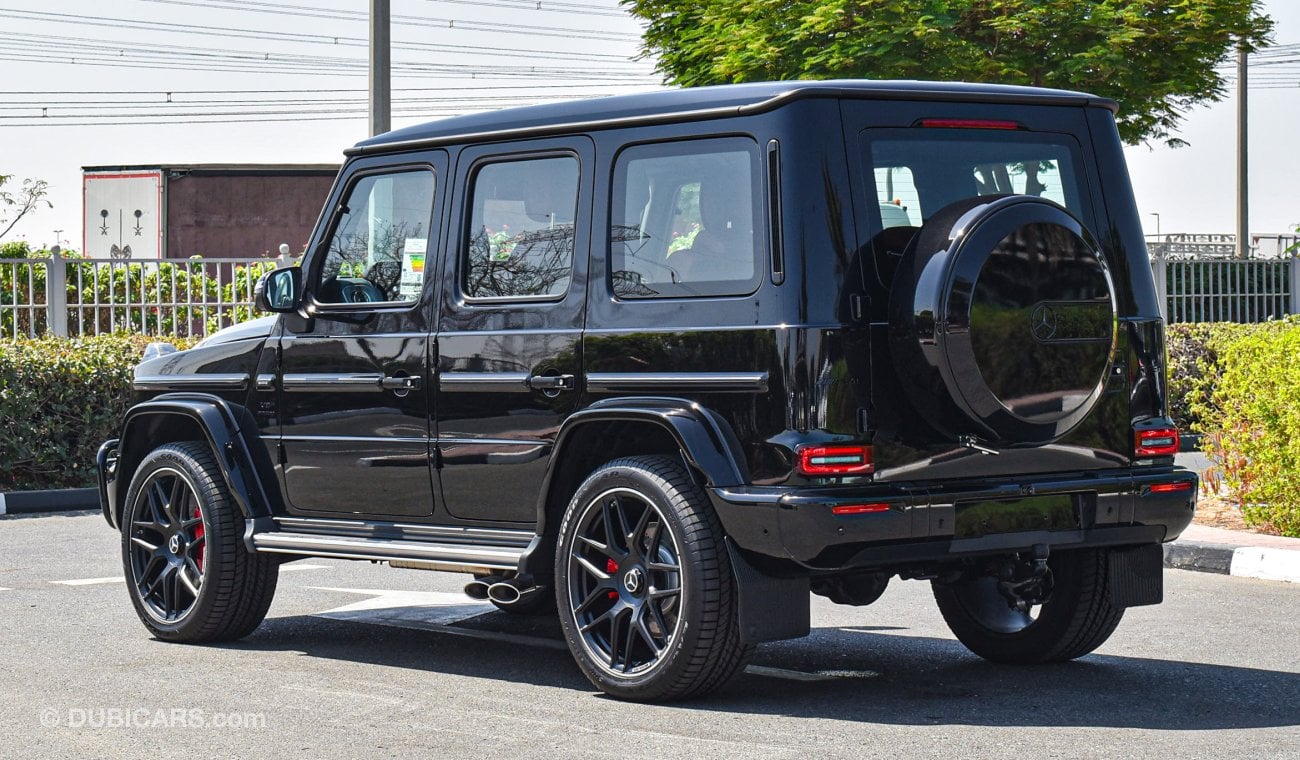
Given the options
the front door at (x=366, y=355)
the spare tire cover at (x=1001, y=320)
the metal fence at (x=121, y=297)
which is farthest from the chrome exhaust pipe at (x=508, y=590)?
the metal fence at (x=121, y=297)

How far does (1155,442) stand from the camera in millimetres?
6598

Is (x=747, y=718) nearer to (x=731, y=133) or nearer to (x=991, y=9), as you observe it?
(x=731, y=133)

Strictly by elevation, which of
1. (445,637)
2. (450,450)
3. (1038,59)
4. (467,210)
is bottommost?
(445,637)

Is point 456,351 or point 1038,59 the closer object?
point 456,351

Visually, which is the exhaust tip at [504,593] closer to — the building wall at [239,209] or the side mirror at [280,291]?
the side mirror at [280,291]

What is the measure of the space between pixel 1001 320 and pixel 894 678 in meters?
1.66

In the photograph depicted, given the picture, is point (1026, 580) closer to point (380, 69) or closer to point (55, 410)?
point (55, 410)

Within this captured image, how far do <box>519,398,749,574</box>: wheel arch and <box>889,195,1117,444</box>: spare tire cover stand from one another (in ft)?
2.04

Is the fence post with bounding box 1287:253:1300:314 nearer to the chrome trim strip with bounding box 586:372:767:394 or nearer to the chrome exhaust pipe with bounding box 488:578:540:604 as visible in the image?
the chrome exhaust pipe with bounding box 488:578:540:604

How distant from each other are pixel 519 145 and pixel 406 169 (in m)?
0.63

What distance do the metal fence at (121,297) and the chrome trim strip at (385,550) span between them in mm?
12231

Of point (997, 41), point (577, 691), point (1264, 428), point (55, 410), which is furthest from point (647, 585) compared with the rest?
point (997, 41)

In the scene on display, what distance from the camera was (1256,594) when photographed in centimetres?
930

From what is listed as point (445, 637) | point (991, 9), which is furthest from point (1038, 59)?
point (445, 637)
